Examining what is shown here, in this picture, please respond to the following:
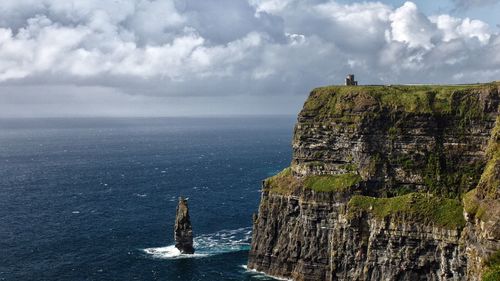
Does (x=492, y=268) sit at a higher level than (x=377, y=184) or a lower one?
lower

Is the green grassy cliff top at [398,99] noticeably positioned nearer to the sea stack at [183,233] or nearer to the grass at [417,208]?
the grass at [417,208]

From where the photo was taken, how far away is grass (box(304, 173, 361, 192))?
108 metres

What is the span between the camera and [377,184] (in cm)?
11012

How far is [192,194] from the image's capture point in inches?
7707

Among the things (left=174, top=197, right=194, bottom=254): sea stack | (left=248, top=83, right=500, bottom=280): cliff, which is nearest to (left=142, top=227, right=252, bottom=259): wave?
(left=174, top=197, right=194, bottom=254): sea stack

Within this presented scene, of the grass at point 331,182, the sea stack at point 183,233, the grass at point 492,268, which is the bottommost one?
the sea stack at point 183,233

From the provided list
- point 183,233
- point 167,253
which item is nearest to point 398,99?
point 183,233

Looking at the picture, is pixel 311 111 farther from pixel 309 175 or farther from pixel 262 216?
pixel 262 216

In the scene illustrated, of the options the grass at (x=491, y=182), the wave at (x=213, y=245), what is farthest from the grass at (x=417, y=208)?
the wave at (x=213, y=245)

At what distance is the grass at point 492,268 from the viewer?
61.8 meters

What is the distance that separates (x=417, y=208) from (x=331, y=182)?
72.3ft

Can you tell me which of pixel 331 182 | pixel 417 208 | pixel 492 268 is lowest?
pixel 492 268

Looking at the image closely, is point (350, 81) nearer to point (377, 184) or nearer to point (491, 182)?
point (377, 184)

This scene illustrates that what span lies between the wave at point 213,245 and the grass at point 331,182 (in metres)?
28.7
